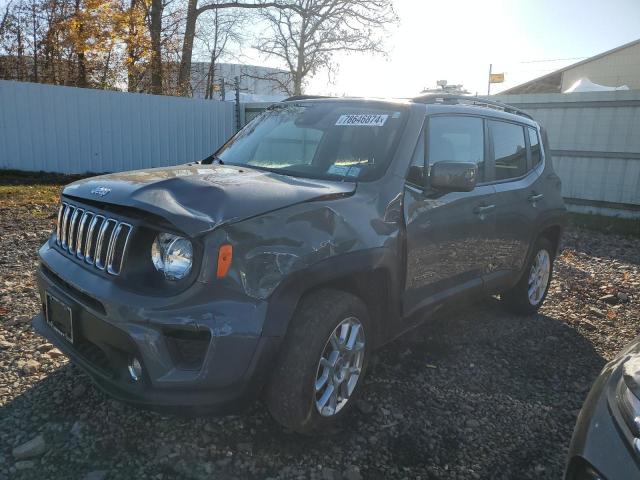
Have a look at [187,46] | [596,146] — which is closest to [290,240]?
[596,146]

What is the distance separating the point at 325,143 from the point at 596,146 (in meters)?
8.33

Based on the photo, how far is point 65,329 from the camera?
2596mm

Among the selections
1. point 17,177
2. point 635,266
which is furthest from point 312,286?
point 17,177

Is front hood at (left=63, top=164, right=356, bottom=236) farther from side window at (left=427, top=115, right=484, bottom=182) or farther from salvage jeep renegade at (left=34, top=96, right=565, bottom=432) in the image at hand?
side window at (left=427, top=115, right=484, bottom=182)

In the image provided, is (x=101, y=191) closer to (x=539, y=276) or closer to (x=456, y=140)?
(x=456, y=140)

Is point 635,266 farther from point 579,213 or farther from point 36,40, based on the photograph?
point 36,40

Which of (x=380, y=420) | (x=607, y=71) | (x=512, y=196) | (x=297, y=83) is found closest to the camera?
(x=380, y=420)

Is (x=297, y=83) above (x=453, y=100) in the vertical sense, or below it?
above

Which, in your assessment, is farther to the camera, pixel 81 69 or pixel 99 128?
pixel 81 69

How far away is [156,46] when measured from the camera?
17547mm

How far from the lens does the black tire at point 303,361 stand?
244 centimetres

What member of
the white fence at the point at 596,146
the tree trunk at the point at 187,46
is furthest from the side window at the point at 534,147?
the tree trunk at the point at 187,46

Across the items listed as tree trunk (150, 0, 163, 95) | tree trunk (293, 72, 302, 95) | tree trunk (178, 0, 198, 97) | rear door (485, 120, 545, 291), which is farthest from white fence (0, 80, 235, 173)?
rear door (485, 120, 545, 291)

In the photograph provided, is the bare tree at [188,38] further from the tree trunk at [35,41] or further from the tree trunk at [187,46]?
the tree trunk at [35,41]
